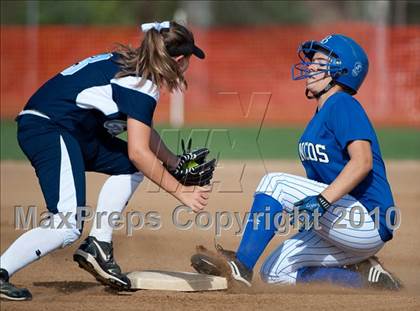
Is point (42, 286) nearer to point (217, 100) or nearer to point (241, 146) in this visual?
point (241, 146)

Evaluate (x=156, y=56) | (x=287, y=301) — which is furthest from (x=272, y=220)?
(x=156, y=56)

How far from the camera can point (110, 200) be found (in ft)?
15.3

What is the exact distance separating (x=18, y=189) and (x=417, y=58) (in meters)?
10.7

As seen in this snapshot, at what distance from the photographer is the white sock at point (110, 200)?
4.63m

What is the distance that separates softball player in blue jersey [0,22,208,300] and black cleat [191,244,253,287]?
16.4 inches

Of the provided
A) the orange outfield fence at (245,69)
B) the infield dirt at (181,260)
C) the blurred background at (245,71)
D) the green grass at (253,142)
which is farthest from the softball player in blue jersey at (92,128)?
the orange outfield fence at (245,69)

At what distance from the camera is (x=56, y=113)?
441 cm

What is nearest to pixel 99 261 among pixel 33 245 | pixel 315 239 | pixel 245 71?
pixel 33 245

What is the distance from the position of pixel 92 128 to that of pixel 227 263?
106 centimetres

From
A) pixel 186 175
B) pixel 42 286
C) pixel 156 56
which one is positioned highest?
pixel 156 56

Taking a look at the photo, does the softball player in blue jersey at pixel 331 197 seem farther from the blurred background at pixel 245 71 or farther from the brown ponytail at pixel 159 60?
the blurred background at pixel 245 71

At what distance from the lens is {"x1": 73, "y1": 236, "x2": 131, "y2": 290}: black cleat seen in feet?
14.9

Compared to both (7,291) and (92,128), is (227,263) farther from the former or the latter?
(7,291)

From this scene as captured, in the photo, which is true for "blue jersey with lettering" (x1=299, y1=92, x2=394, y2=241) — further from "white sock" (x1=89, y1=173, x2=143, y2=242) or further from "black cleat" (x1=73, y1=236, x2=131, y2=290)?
"black cleat" (x1=73, y1=236, x2=131, y2=290)
